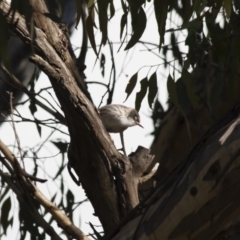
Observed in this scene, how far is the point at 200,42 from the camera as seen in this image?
9.69 feet

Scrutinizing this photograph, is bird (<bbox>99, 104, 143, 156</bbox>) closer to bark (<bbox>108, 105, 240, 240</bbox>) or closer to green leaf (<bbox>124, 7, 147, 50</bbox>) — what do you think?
green leaf (<bbox>124, 7, 147, 50</bbox>)

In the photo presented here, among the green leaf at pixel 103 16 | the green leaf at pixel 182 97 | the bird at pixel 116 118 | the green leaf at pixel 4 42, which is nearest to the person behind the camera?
the green leaf at pixel 4 42

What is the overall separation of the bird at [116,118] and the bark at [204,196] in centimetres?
137

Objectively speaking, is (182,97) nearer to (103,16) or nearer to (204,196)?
(103,16)

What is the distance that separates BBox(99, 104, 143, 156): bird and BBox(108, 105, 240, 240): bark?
4.48 feet

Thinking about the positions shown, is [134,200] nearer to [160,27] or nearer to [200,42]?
[160,27]

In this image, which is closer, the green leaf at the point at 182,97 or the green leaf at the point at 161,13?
the green leaf at the point at 161,13

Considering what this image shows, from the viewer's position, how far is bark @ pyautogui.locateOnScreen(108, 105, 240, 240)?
168 centimetres

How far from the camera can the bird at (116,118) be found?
3312 millimetres

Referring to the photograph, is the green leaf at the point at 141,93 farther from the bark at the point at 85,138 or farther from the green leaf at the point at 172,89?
the bark at the point at 85,138

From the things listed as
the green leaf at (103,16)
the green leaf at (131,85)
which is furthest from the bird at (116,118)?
the green leaf at (103,16)

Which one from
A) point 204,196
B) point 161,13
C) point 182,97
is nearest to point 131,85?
point 182,97

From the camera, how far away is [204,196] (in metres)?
1.70

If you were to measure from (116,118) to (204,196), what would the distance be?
64.6 inches
